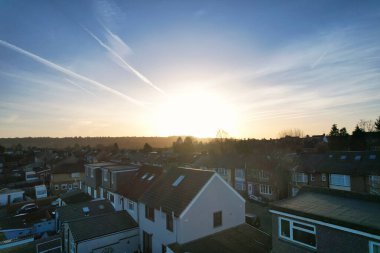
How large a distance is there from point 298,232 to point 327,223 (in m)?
1.96

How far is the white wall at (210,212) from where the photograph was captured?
1769 cm

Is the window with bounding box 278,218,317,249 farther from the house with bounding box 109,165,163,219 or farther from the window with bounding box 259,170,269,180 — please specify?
the window with bounding box 259,170,269,180

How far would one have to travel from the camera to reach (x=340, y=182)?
118 feet

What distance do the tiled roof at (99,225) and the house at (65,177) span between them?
117 ft

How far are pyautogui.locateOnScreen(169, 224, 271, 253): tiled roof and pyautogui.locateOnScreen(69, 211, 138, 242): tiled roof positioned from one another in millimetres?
6635

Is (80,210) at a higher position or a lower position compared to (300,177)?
lower

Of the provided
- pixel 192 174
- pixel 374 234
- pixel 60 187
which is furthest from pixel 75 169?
pixel 374 234

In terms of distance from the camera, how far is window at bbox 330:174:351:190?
35.2 meters

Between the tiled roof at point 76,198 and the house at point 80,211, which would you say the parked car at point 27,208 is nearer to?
the tiled roof at point 76,198

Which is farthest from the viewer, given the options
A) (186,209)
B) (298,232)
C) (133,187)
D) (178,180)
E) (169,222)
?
(133,187)

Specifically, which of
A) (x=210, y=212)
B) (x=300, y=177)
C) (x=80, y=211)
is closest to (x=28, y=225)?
(x=80, y=211)

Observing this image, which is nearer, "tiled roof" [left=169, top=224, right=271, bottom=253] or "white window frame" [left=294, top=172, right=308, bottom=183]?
"tiled roof" [left=169, top=224, right=271, bottom=253]

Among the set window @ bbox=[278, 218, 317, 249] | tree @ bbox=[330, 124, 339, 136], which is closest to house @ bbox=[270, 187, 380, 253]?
window @ bbox=[278, 218, 317, 249]

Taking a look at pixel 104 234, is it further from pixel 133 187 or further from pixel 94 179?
pixel 94 179
